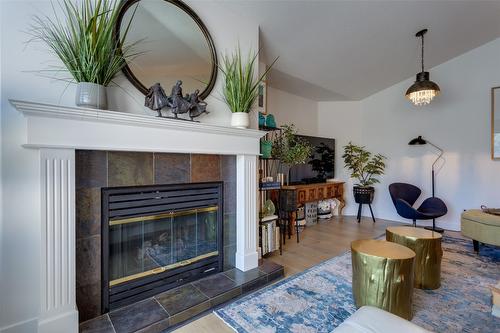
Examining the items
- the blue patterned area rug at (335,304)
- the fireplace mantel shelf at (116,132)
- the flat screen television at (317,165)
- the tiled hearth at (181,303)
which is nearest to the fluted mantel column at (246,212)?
the tiled hearth at (181,303)

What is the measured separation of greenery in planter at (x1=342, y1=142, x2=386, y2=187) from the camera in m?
4.53

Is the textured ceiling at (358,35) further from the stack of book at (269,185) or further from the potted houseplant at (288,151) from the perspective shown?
the stack of book at (269,185)

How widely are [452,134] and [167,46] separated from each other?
4572 mm

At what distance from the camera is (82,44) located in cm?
Result: 139

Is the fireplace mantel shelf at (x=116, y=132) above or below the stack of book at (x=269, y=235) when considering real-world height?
above

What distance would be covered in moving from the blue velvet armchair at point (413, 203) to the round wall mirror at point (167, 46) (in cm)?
336

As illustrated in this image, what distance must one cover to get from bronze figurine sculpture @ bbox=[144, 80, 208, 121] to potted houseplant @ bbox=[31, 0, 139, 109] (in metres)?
0.30

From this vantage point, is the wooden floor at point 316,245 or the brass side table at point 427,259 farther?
the brass side table at point 427,259

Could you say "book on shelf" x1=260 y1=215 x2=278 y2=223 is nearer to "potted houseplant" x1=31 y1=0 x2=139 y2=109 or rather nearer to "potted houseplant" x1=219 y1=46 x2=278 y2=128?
"potted houseplant" x1=219 y1=46 x2=278 y2=128

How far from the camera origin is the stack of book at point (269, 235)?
265cm

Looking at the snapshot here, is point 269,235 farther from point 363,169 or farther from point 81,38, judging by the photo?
point 363,169

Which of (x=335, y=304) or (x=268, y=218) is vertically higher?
(x=268, y=218)

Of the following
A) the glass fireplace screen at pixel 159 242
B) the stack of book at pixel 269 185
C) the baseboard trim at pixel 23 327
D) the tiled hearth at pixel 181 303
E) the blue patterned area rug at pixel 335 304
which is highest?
the stack of book at pixel 269 185

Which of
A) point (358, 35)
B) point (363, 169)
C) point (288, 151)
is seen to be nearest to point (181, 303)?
point (288, 151)
